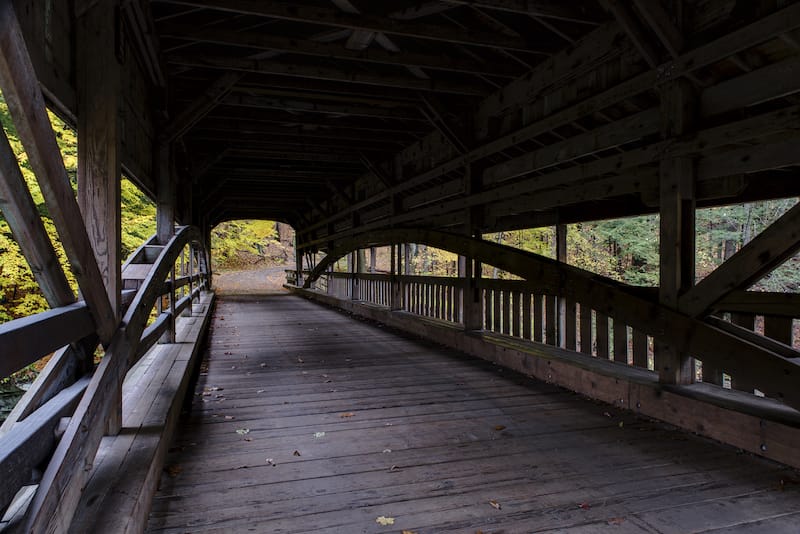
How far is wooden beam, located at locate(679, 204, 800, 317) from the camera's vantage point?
104 inches

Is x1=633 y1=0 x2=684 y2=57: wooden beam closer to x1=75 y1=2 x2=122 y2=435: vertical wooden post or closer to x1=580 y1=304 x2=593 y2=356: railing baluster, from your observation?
x1=580 y1=304 x2=593 y2=356: railing baluster

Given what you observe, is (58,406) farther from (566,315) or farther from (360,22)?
(566,315)

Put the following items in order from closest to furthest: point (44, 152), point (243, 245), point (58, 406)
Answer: point (44, 152) → point (58, 406) → point (243, 245)

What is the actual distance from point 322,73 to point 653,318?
4202mm

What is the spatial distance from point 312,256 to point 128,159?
50.6 feet

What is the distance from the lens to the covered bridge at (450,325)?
1891 millimetres

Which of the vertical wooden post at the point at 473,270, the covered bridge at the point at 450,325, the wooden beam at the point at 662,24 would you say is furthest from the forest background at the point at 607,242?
the wooden beam at the point at 662,24

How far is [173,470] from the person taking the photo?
2641 millimetres

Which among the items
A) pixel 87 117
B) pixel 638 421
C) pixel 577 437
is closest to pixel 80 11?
pixel 87 117

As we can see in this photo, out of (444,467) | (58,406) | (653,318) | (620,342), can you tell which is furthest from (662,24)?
(58,406)

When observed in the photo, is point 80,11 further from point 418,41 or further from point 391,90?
point 391,90

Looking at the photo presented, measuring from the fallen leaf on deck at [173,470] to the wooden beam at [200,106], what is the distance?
3.84 meters

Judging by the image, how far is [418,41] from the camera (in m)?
5.30

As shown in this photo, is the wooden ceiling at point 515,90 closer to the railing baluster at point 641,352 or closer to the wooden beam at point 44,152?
the railing baluster at point 641,352
